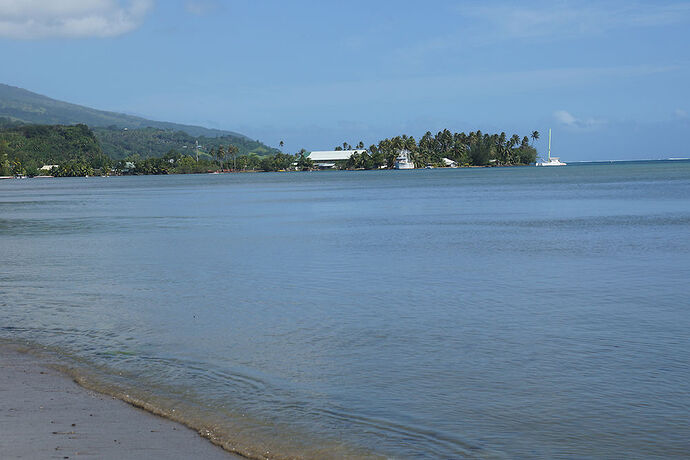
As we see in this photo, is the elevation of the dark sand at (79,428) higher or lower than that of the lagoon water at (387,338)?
higher

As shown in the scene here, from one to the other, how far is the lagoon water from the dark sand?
0.50m

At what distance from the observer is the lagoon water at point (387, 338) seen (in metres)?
8.98

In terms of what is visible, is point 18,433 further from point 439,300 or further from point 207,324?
point 439,300

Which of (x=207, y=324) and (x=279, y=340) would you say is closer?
(x=279, y=340)

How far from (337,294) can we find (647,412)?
1012cm

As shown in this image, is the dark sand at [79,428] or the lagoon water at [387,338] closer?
the dark sand at [79,428]

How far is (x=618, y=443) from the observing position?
8.50m

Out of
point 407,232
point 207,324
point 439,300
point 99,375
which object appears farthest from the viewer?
point 407,232

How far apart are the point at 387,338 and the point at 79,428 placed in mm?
6361

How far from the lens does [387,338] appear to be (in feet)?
45.1

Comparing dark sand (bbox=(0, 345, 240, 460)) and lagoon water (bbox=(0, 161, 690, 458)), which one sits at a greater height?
dark sand (bbox=(0, 345, 240, 460))

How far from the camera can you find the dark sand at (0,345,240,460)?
25.8 feet

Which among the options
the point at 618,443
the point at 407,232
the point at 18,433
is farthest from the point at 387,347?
the point at 407,232

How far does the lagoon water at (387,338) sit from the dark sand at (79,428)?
497 millimetres
